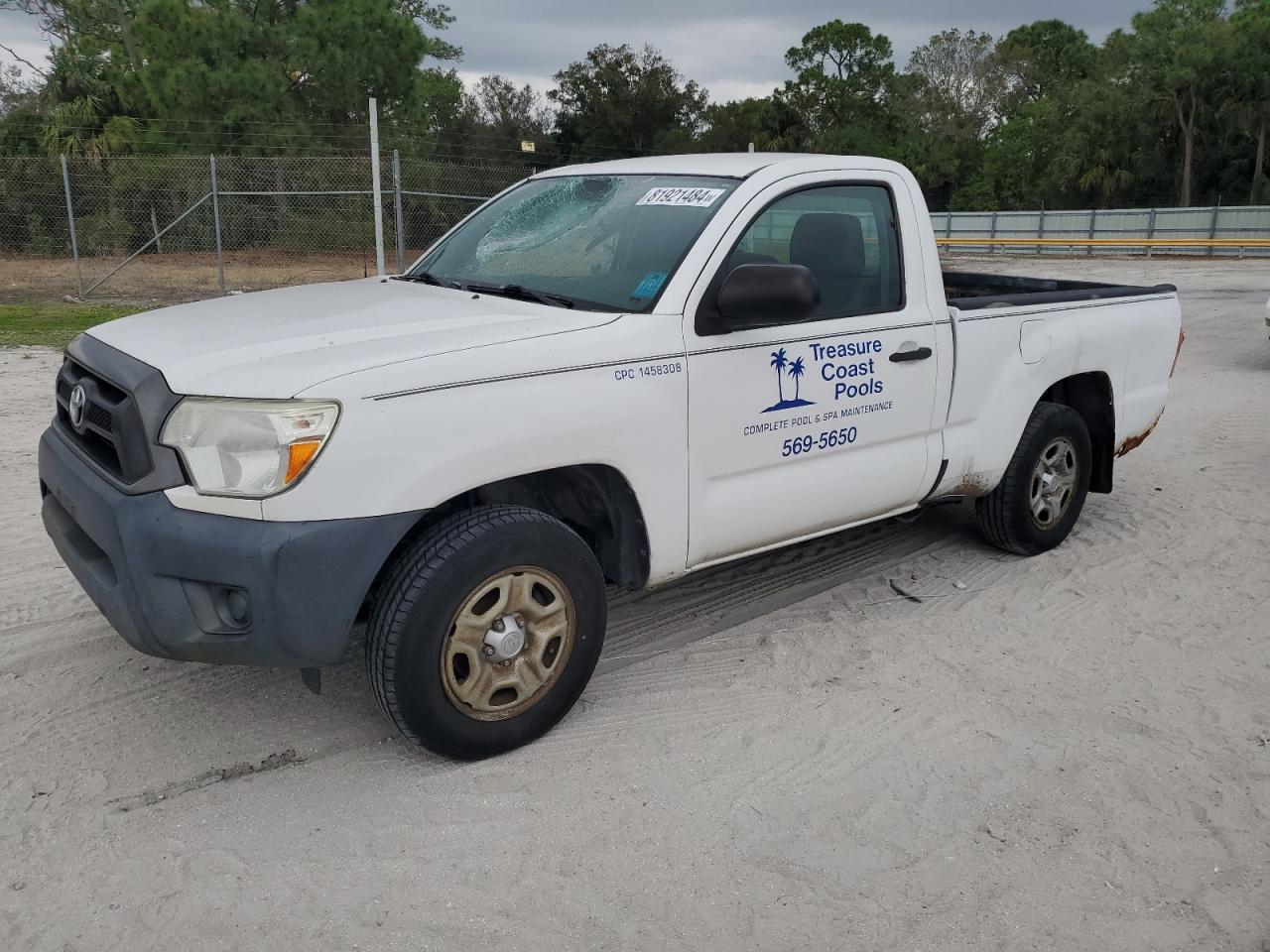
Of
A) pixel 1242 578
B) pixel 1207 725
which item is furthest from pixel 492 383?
pixel 1242 578

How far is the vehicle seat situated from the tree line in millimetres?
22992

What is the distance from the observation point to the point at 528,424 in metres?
3.36

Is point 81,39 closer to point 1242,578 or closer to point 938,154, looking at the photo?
point 1242,578

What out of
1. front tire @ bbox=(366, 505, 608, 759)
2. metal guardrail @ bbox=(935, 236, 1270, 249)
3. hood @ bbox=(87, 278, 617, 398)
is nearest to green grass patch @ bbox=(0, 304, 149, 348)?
hood @ bbox=(87, 278, 617, 398)

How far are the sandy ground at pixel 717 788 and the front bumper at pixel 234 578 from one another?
21.2 inches

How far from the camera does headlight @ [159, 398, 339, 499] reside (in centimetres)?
302

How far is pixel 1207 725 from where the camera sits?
3850mm

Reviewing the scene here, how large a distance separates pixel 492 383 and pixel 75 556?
1432mm

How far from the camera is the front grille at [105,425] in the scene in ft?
10.3

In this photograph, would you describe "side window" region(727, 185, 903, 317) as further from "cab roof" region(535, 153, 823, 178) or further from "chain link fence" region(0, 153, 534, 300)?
"chain link fence" region(0, 153, 534, 300)

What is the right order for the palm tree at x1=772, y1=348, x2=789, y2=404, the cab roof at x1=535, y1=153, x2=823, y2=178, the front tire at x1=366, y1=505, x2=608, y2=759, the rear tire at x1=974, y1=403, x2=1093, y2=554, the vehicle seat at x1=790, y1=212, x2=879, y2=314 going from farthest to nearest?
the rear tire at x1=974, y1=403, x2=1093, y2=554
the vehicle seat at x1=790, y1=212, x2=879, y2=314
the cab roof at x1=535, y1=153, x2=823, y2=178
the palm tree at x1=772, y1=348, x2=789, y2=404
the front tire at x1=366, y1=505, x2=608, y2=759

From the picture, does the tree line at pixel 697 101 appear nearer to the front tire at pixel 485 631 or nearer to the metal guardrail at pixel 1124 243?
the metal guardrail at pixel 1124 243

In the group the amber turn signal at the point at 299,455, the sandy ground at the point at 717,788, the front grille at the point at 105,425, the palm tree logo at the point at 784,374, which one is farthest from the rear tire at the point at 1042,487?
the front grille at the point at 105,425

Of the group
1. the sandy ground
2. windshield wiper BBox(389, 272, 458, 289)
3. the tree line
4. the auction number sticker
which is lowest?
the sandy ground
